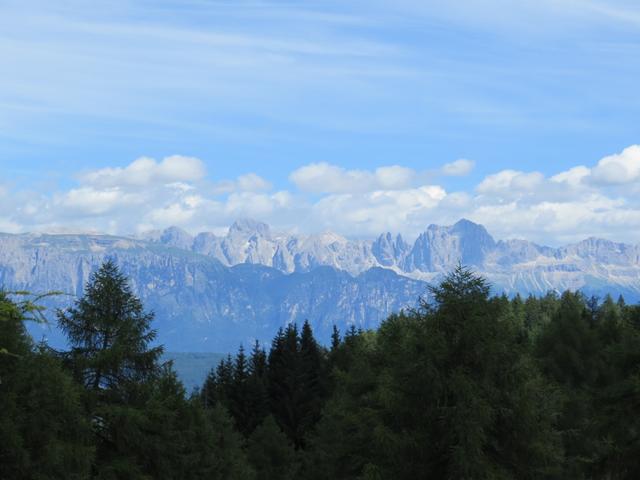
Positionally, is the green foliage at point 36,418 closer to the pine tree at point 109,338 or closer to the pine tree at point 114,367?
the pine tree at point 114,367

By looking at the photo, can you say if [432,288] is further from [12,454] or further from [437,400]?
[12,454]

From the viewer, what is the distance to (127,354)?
3172cm

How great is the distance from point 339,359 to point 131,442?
64.9 metres

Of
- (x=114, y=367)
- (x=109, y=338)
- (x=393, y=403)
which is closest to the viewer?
(x=393, y=403)

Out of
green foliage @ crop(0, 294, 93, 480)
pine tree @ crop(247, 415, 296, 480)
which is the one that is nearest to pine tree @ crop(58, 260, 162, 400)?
green foliage @ crop(0, 294, 93, 480)

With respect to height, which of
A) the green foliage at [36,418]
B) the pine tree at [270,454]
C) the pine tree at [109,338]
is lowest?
the pine tree at [270,454]

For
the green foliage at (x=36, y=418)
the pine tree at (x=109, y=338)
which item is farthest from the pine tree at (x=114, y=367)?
the green foliage at (x=36, y=418)

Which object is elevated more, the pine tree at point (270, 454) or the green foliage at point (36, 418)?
the green foliage at point (36, 418)

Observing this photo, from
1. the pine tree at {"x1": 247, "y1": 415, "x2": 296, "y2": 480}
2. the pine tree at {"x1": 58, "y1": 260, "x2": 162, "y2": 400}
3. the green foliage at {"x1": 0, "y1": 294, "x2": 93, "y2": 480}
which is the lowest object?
the pine tree at {"x1": 247, "y1": 415, "x2": 296, "y2": 480}

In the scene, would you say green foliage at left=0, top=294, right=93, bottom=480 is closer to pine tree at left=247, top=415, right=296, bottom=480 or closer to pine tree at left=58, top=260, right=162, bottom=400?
pine tree at left=58, top=260, right=162, bottom=400

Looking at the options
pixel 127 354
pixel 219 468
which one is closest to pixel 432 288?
pixel 127 354

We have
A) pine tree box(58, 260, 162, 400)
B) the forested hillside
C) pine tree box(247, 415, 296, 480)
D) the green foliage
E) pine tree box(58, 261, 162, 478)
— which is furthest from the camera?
pine tree box(247, 415, 296, 480)

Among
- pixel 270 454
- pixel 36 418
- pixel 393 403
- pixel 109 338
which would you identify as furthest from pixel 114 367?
pixel 270 454

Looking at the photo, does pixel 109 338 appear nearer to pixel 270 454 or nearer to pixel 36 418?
pixel 36 418
